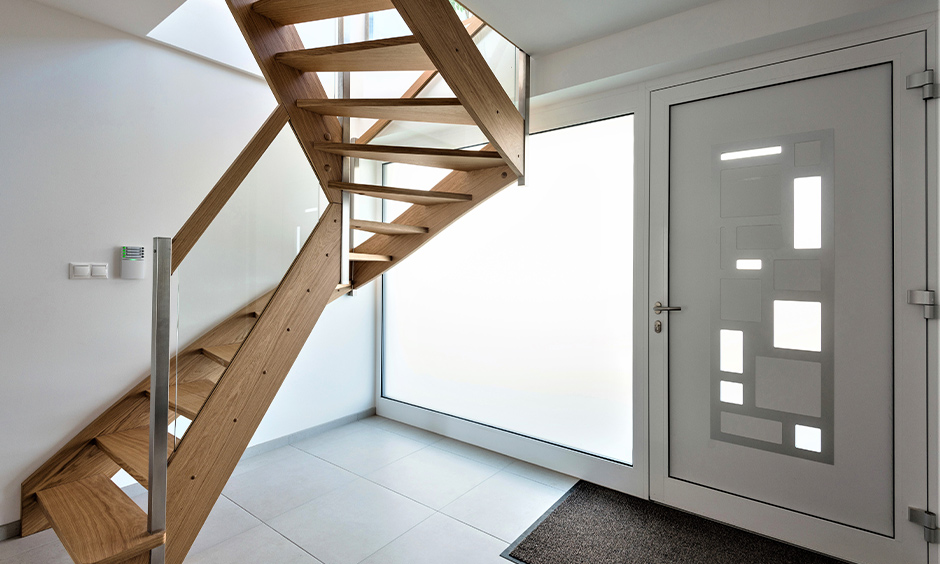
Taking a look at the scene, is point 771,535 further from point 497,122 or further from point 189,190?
point 189,190

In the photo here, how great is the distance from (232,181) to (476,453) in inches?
97.6

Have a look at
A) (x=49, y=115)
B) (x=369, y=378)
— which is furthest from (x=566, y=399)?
(x=49, y=115)

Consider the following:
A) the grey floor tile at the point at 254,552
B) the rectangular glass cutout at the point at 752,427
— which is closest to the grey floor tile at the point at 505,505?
the grey floor tile at the point at 254,552

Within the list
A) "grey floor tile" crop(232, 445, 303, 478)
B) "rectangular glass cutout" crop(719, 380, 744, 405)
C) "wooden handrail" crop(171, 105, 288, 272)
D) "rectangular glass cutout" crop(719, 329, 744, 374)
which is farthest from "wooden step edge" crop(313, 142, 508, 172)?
"grey floor tile" crop(232, 445, 303, 478)

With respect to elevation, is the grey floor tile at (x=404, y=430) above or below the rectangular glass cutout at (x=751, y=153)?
below

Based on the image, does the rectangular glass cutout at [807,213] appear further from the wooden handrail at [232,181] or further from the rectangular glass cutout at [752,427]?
the wooden handrail at [232,181]

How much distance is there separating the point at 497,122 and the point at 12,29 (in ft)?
8.19

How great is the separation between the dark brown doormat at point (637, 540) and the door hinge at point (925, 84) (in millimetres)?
2128

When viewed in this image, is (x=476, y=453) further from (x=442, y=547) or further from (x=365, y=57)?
(x=365, y=57)

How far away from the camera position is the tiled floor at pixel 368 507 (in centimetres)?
224

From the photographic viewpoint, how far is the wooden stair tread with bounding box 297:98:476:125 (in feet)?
7.16

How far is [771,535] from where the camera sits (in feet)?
7.57

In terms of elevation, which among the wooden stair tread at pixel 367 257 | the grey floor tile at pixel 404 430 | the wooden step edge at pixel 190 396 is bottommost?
the grey floor tile at pixel 404 430

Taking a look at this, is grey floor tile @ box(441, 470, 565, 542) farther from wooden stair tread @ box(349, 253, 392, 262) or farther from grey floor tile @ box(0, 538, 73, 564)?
grey floor tile @ box(0, 538, 73, 564)
